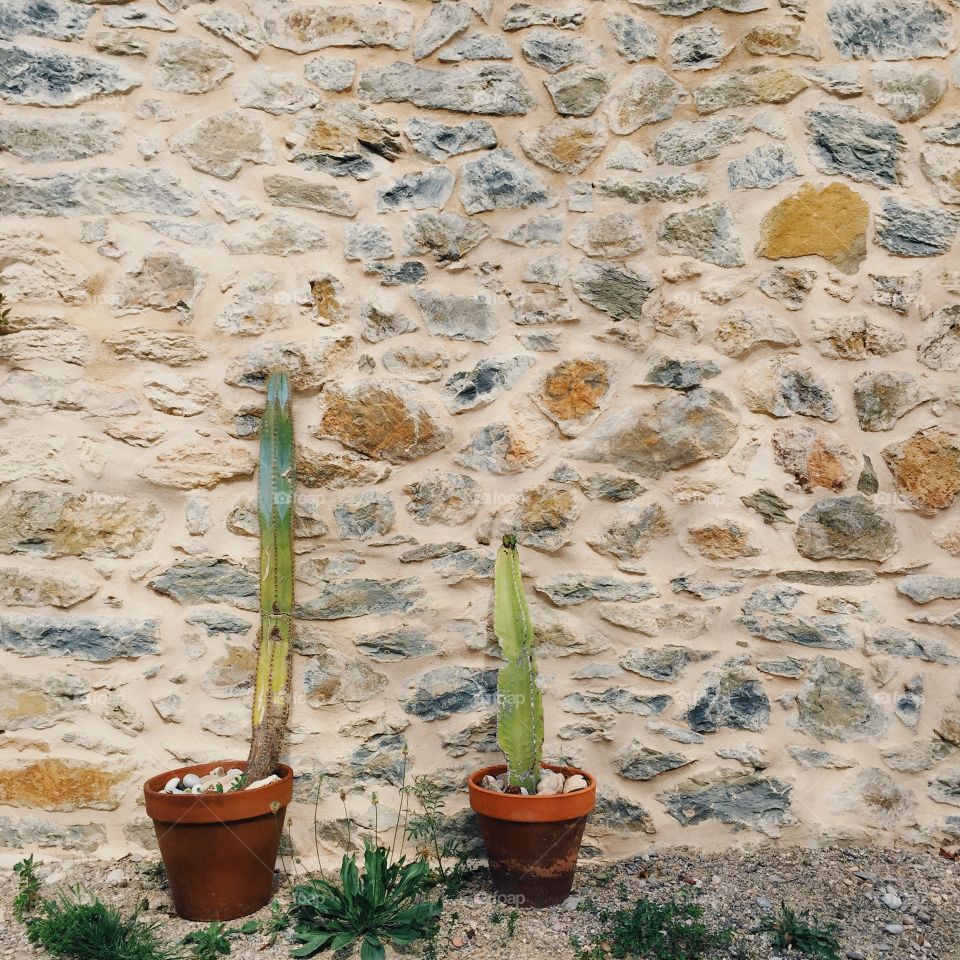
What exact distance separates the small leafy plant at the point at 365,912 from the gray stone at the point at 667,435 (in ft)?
4.48

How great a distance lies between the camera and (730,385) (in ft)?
8.94

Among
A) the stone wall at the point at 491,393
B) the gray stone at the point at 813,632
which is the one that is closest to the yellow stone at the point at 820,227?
the stone wall at the point at 491,393

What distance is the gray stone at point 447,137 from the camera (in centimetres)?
278

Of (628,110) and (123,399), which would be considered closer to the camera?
(123,399)

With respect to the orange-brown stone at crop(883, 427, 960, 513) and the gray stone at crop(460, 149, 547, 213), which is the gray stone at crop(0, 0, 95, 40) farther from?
the orange-brown stone at crop(883, 427, 960, 513)

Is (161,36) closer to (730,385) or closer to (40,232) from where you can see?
(40,232)

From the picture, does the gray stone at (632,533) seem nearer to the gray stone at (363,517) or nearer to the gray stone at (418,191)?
the gray stone at (363,517)

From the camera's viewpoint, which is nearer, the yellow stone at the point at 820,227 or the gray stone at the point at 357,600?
the gray stone at the point at 357,600

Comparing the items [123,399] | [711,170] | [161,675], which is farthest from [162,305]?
[711,170]

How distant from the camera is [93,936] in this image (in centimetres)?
210

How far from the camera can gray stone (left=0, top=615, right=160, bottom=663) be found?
2.54 m

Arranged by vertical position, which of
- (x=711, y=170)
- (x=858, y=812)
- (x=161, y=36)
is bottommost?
(x=858, y=812)

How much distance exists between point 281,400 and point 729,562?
4.93 feet

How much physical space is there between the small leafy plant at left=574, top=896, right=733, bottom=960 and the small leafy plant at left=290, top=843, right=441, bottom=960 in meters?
0.43
